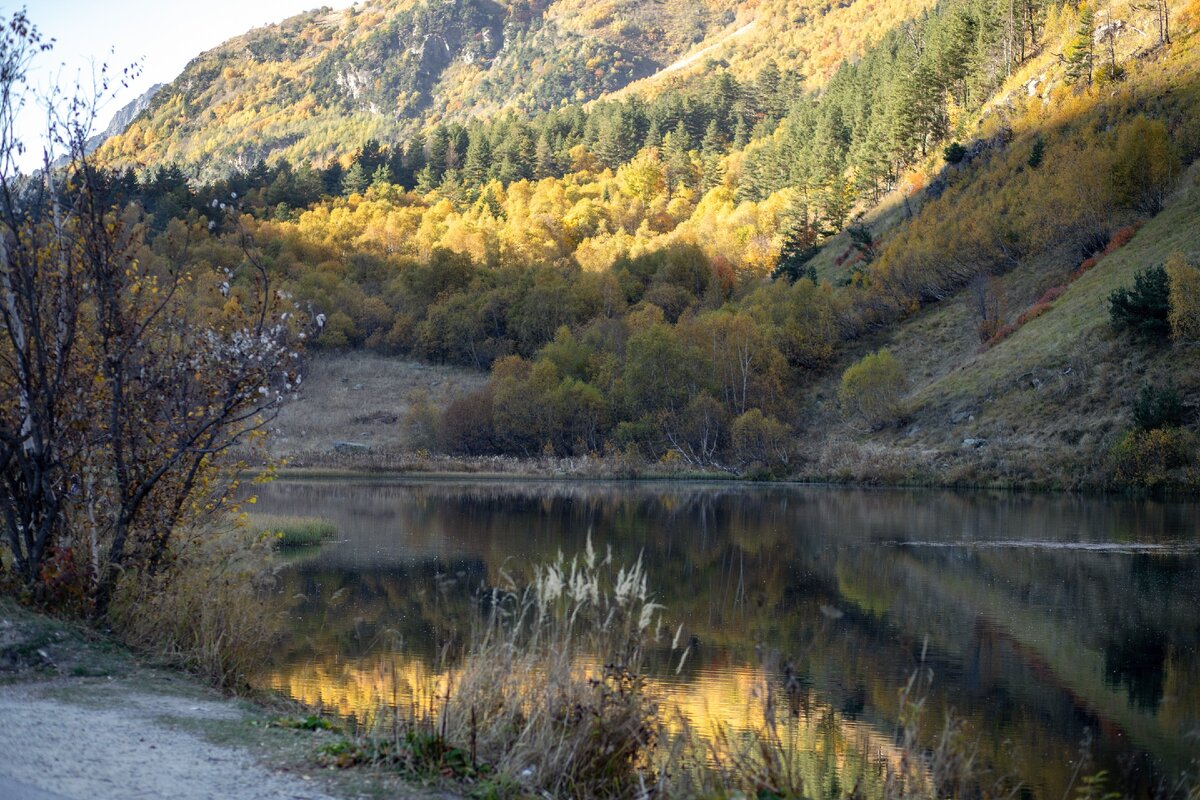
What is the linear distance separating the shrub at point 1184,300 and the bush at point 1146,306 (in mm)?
437

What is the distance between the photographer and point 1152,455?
49.0 m

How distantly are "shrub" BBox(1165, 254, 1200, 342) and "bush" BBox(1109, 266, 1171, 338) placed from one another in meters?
0.44

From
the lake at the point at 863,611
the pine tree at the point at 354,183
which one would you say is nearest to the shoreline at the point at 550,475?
the lake at the point at 863,611

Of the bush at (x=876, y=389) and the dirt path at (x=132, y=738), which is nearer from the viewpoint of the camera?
the dirt path at (x=132, y=738)

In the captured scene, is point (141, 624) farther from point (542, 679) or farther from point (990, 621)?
point (990, 621)

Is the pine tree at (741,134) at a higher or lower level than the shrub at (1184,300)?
higher

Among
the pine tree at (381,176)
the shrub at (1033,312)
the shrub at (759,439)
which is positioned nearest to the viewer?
the shrub at (1033,312)

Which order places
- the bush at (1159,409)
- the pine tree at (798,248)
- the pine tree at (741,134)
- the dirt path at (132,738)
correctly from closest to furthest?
1. the dirt path at (132,738)
2. the bush at (1159,409)
3. the pine tree at (798,248)
4. the pine tree at (741,134)

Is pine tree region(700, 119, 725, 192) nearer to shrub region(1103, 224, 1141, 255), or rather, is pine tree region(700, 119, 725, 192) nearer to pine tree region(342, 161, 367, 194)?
pine tree region(342, 161, 367, 194)

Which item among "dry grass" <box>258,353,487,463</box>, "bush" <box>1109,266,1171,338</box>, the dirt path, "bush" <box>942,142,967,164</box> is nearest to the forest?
"bush" <box>942,142,967,164</box>

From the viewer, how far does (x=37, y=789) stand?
659 centimetres

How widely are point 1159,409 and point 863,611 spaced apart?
33606mm

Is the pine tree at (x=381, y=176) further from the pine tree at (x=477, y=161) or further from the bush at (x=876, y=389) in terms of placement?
the bush at (x=876, y=389)

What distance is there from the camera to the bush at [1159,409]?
48.3 metres
